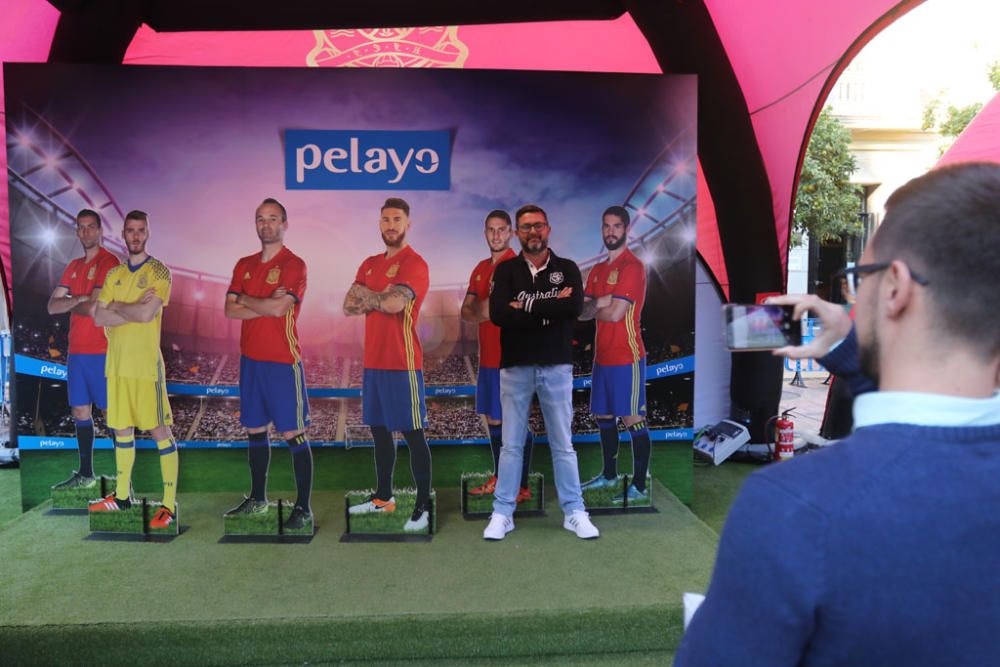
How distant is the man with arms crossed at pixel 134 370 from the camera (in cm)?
370

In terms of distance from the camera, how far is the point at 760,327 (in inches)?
47.6

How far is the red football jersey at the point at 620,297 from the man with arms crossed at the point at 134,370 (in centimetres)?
258

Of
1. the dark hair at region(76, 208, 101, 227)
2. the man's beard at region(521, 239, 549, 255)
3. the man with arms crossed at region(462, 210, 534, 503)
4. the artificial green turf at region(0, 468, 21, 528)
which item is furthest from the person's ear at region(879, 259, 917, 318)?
the artificial green turf at region(0, 468, 21, 528)

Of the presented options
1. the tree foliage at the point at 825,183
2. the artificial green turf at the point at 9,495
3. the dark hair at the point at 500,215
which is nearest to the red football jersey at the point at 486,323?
the dark hair at the point at 500,215

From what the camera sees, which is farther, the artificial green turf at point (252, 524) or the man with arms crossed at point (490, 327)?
the man with arms crossed at point (490, 327)

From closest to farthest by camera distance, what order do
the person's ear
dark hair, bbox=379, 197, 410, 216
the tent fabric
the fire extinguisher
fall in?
the person's ear < dark hair, bbox=379, 197, 410, 216 < the tent fabric < the fire extinguisher

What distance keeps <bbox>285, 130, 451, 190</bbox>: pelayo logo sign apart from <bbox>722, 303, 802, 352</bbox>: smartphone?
10.2 ft

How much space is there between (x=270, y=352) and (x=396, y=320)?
743 mm

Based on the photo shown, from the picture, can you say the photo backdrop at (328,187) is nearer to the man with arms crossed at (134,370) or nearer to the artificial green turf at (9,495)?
the man with arms crossed at (134,370)

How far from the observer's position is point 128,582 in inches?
118

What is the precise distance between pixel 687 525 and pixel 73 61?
493 cm

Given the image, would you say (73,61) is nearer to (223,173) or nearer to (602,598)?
(223,173)

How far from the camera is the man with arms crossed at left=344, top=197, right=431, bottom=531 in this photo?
12.2 ft

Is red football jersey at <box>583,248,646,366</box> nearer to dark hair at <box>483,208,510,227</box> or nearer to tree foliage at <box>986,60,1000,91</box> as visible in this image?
dark hair at <box>483,208,510,227</box>
